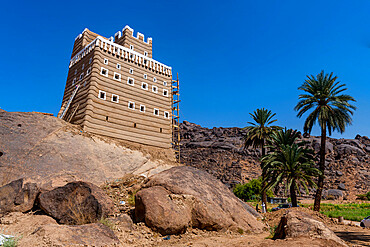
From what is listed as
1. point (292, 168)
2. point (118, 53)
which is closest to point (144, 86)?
point (118, 53)

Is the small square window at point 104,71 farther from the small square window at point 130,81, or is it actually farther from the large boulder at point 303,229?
the large boulder at point 303,229

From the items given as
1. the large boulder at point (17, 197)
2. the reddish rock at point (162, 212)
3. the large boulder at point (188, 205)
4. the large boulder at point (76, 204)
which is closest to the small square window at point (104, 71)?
the large boulder at point (17, 197)

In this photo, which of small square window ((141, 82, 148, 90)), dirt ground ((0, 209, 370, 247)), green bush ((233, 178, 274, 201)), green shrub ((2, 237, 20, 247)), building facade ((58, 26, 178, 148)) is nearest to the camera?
green shrub ((2, 237, 20, 247))

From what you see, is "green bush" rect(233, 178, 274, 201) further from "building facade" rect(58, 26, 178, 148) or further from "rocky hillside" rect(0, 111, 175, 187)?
"rocky hillside" rect(0, 111, 175, 187)

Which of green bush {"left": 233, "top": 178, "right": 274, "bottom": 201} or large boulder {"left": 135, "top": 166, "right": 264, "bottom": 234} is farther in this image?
green bush {"left": 233, "top": 178, "right": 274, "bottom": 201}

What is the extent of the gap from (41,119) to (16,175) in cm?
751

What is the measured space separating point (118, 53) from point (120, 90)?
15.9 feet

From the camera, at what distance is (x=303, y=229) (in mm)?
9203

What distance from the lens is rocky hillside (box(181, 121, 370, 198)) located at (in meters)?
81.1

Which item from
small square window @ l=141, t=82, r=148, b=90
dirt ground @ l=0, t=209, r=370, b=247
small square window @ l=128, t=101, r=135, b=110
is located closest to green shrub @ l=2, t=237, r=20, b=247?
dirt ground @ l=0, t=209, r=370, b=247

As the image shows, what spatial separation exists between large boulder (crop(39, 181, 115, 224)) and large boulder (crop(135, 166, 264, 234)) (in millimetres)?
1569

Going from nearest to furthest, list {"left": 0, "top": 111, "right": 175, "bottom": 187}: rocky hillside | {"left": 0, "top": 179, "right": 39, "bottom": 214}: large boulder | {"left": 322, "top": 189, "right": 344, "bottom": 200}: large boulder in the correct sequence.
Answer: {"left": 0, "top": 179, "right": 39, "bottom": 214}: large boulder, {"left": 0, "top": 111, "right": 175, "bottom": 187}: rocky hillside, {"left": 322, "top": 189, "right": 344, "bottom": 200}: large boulder

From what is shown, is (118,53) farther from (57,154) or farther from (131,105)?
(57,154)

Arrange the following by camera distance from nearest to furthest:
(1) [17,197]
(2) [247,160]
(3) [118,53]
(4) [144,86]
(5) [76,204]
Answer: (5) [76,204]
(1) [17,197]
(3) [118,53]
(4) [144,86]
(2) [247,160]
